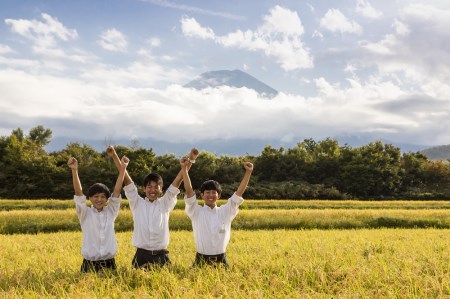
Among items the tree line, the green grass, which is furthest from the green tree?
the green grass

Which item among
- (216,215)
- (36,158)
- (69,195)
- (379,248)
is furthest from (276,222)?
(36,158)

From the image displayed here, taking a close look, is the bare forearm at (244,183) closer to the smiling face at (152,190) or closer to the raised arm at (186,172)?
the raised arm at (186,172)

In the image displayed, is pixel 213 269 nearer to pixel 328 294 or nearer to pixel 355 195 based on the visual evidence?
pixel 328 294

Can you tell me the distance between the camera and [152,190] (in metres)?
7.40

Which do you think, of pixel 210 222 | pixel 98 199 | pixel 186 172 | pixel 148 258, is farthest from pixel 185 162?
pixel 148 258

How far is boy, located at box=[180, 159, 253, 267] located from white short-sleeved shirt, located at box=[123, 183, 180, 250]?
1.25 ft

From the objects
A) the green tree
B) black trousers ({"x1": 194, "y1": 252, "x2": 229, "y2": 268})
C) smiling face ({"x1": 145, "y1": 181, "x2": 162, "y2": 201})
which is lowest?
black trousers ({"x1": 194, "y1": 252, "x2": 229, "y2": 268})

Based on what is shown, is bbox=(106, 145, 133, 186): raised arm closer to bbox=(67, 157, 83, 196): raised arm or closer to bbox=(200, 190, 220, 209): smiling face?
bbox=(67, 157, 83, 196): raised arm

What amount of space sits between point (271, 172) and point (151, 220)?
57467mm

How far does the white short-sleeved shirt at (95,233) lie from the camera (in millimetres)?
7250

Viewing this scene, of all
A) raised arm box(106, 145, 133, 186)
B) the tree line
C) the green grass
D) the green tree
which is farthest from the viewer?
the green tree

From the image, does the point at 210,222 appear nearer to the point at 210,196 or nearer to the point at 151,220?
the point at 210,196

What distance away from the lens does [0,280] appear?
7.08 metres

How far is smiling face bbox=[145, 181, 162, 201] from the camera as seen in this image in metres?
7.36
